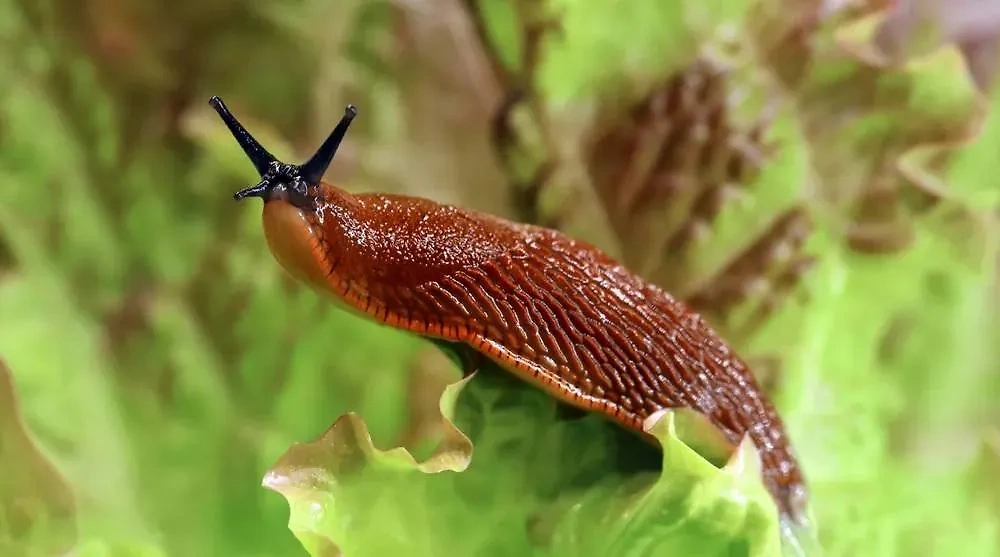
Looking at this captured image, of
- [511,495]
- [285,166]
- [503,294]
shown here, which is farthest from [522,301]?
[285,166]

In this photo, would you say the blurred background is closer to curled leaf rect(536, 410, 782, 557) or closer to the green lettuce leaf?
the green lettuce leaf

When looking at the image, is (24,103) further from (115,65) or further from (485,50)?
Answer: (485,50)

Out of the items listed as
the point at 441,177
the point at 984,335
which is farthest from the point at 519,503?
the point at 984,335

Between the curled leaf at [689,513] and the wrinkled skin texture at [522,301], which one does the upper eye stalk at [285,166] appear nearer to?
the wrinkled skin texture at [522,301]

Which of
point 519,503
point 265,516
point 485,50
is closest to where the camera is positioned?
point 519,503

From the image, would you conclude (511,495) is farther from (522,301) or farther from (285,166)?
(285,166)

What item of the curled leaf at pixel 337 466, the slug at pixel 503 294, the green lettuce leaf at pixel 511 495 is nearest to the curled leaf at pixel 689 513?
the green lettuce leaf at pixel 511 495
